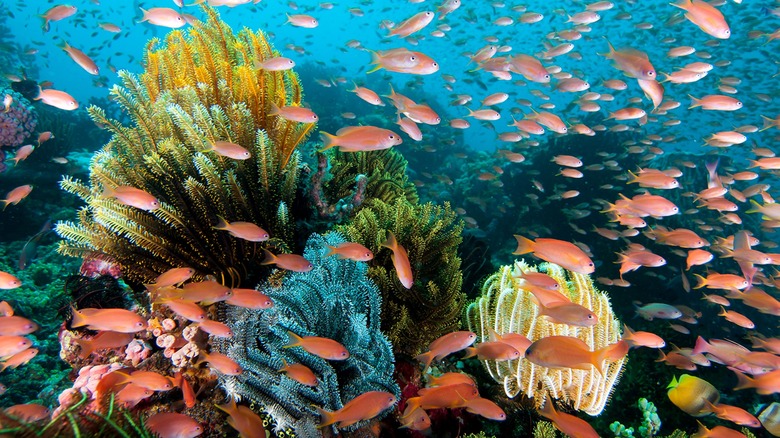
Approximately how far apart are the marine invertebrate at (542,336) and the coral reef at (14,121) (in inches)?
570

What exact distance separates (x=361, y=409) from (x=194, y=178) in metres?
2.71

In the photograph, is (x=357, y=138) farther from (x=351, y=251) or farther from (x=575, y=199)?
(x=575, y=199)

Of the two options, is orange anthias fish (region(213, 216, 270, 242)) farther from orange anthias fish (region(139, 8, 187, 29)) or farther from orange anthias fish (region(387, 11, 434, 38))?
orange anthias fish (region(139, 8, 187, 29))

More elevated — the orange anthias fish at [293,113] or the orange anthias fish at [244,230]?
the orange anthias fish at [293,113]

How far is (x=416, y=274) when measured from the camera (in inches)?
157

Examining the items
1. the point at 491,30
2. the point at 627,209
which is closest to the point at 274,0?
the point at 491,30

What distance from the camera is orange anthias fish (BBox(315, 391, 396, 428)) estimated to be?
2543mm

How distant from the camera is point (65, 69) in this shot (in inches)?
3920

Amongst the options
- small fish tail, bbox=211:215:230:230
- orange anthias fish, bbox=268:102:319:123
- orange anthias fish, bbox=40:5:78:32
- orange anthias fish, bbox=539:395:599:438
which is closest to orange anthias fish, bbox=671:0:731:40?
orange anthias fish, bbox=268:102:319:123

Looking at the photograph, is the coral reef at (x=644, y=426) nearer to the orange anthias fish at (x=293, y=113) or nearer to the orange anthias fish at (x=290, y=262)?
the orange anthias fish at (x=290, y=262)

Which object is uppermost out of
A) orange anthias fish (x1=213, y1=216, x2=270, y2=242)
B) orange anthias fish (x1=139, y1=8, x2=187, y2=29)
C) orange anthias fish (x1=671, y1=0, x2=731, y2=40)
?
orange anthias fish (x1=671, y1=0, x2=731, y2=40)

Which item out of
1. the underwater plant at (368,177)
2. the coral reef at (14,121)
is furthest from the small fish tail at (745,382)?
the coral reef at (14,121)

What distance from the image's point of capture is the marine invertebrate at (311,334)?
2828mm

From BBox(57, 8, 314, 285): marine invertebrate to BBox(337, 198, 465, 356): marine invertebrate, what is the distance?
39.3 inches
